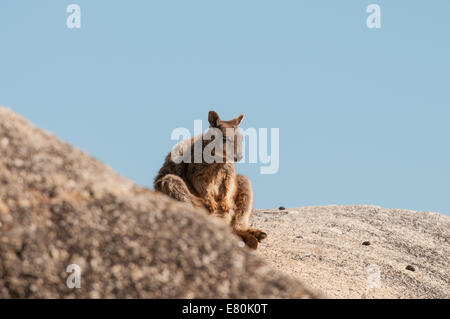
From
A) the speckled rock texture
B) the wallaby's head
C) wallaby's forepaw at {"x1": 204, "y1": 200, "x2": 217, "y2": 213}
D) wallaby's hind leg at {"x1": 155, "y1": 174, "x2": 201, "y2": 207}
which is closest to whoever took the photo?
the speckled rock texture

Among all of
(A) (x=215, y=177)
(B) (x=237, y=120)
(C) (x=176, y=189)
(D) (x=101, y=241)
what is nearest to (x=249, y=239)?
(A) (x=215, y=177)

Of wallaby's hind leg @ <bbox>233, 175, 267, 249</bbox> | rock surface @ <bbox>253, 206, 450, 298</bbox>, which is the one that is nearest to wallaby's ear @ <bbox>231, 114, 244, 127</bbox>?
wallaby's hind leg @ <bbox>233, 175, 267, 249</bbox>

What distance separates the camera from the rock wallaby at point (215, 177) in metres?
12.3

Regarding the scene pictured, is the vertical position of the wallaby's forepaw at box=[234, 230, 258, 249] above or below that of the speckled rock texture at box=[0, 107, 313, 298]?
below

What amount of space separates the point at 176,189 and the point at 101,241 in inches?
218

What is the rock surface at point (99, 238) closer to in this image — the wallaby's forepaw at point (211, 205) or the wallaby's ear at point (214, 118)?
the wallaby's forepaw at point (211, 205)

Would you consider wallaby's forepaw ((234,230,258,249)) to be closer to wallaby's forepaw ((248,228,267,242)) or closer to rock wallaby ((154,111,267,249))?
rock wallaby ((154,111,267,249))

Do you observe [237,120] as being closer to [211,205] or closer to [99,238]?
[211,205]

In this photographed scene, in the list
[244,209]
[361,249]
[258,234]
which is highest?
[244,209]

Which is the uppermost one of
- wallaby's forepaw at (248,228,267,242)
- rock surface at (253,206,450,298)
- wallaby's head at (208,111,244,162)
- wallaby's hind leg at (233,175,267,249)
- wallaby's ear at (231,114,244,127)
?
wallaby's ear at (231,114,244,127)

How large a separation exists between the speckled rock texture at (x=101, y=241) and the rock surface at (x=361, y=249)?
3725 millimetres

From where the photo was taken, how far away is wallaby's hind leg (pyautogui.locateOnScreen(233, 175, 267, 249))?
1234 cm

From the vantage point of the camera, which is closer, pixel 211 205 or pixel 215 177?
pixel 211 205

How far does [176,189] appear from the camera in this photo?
12023 millimetres
